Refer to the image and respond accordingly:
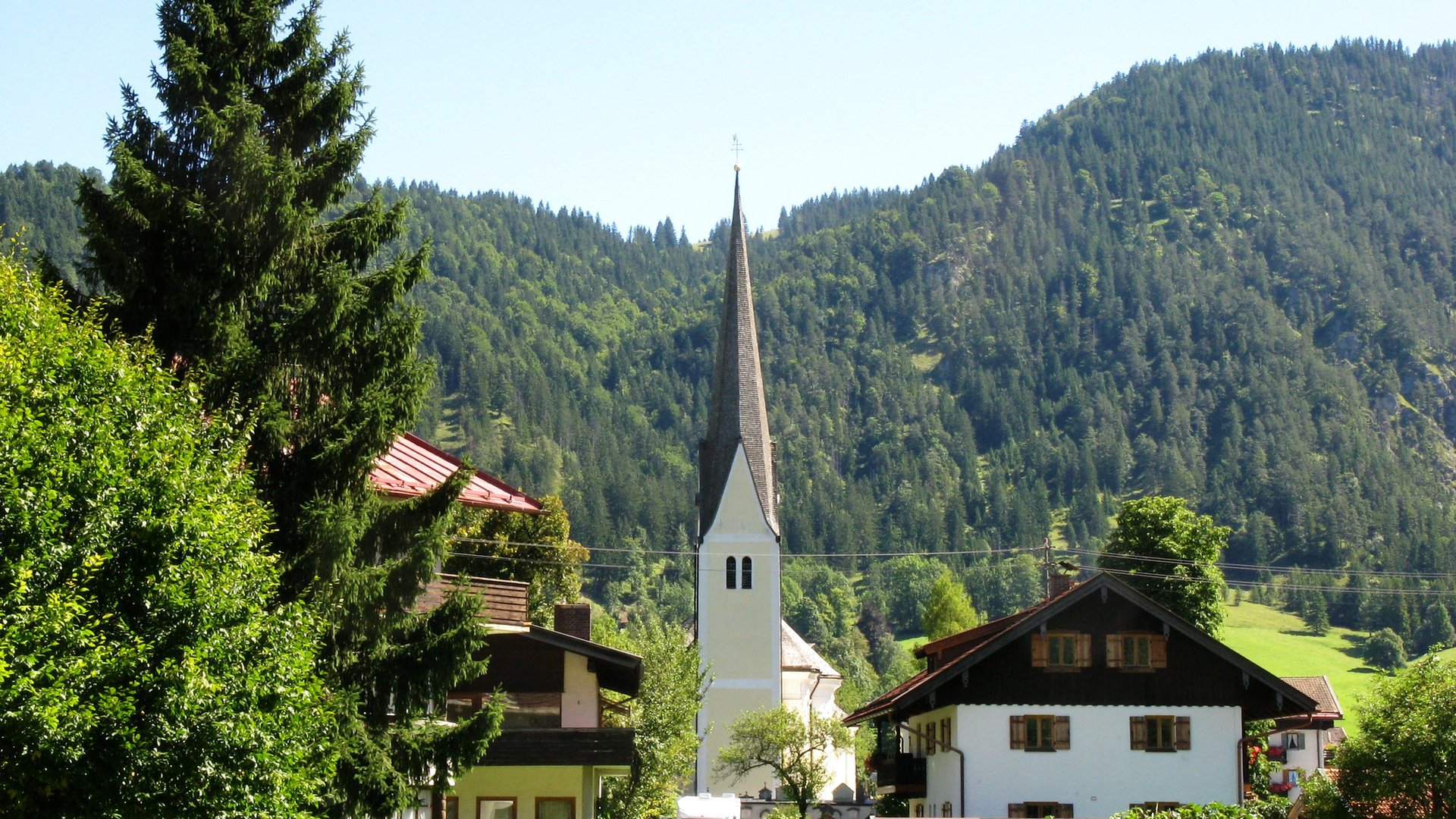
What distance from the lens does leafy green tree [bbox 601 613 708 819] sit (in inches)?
1564

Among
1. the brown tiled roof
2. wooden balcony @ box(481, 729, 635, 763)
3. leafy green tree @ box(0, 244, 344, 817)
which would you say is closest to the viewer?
leafy green tree @ box(0, 244, 344, 817)

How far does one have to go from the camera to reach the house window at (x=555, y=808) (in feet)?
96.4

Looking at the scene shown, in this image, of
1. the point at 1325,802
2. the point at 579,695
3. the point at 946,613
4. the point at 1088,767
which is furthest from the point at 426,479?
the point at 946,613

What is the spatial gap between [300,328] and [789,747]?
1496 inches

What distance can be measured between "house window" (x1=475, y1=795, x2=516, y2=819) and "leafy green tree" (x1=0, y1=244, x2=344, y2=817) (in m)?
10.4

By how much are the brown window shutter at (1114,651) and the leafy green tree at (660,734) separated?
35.2 feet

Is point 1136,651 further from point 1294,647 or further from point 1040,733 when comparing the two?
point 1294,647

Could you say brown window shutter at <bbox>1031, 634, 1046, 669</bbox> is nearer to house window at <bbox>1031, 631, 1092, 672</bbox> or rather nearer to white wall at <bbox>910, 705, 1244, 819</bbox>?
house window at <bbox>1031, 631, 1092, 672</bbox>

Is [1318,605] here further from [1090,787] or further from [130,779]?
[130,779]

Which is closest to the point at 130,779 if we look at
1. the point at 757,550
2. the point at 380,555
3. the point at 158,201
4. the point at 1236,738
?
the point at 380,555

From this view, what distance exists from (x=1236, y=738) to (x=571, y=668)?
63.7 ft

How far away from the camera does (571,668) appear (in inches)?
1217

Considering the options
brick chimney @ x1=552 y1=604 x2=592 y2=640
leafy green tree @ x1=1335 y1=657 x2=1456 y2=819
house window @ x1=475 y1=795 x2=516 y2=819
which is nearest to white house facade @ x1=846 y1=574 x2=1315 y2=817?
leafy green tree @ x1=1335 y1=657 x2=1456 y2=819

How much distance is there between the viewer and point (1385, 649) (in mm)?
153000
